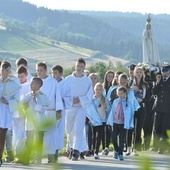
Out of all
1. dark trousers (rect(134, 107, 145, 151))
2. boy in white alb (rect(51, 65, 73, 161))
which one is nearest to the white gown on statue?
dark trousers (rect(134, 107, 145, 151))

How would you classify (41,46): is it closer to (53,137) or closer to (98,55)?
(98,55)

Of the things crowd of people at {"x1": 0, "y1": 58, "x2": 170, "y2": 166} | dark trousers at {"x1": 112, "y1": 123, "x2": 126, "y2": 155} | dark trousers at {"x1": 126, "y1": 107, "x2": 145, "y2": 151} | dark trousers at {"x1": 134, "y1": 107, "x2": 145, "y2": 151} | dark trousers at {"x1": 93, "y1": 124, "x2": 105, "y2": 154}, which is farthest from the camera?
dark trousers at {"x1": 134, "y1": 107, "x2": 145, "y2": 151}

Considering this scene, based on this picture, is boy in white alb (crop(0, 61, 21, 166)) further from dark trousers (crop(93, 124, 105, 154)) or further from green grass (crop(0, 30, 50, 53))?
green grass (crop(0, 30, 50, 53))

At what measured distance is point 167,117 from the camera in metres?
14.8

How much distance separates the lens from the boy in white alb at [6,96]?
36.9ft

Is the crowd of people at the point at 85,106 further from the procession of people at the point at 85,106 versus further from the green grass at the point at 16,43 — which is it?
the green grass at the point at 16,43

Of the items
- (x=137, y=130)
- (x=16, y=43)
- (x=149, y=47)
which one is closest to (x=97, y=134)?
(x=137, y=130)

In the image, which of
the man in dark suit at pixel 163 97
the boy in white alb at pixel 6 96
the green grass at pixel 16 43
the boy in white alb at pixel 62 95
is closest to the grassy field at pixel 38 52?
the green grass at pixel 16 43

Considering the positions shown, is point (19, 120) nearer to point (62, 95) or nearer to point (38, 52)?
point (62, 95)

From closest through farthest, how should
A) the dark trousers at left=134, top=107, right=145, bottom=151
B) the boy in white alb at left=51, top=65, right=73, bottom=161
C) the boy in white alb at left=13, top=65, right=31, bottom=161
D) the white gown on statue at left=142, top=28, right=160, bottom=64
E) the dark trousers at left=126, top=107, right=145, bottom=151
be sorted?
the boy in white alb at left=13, top=65, right=31, bottom=161 < the boy in white alb at left=51, top=65, right=73, bottom=161 < the dark trousers at left=126, top=107, right=145, bottom=151 < the dark trousers at left=134, top=107, right=145, bottom=151 < the white gown on statue at left=142, top=28, right=160, bottom=64

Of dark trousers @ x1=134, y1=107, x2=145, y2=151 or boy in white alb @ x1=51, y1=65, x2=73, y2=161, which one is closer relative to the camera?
boy in white alb @ x1=51, y1=65, x2=73, y2=161

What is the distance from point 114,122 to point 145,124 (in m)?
2.82

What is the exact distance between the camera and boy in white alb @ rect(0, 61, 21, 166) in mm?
11242

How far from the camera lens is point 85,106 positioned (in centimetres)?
1270
